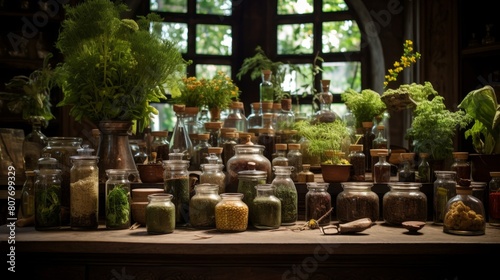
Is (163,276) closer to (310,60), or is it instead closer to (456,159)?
(456,159)

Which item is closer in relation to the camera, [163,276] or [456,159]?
[163,276]

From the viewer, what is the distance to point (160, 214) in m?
2.21

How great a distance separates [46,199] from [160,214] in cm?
46

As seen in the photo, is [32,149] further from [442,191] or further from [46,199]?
[442,191]

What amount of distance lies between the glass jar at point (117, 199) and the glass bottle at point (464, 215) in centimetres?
124

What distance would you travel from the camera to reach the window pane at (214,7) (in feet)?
16.4

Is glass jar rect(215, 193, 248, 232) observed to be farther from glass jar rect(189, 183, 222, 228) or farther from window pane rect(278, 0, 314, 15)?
window pane rect(278, 0, 314, 15)

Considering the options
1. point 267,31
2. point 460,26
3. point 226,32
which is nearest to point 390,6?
point 460,26

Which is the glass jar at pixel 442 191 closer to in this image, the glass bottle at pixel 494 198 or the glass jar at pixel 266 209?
the glass bottle at pixel 494 198

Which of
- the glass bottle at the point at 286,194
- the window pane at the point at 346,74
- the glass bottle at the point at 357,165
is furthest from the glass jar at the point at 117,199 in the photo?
the window pane at the point at 346,74

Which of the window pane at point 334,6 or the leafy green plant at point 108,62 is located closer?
the leafy green plant at point 108,62

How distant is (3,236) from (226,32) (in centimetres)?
325

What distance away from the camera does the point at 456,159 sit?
2518mm

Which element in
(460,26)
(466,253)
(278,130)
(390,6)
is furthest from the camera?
(390,6)
